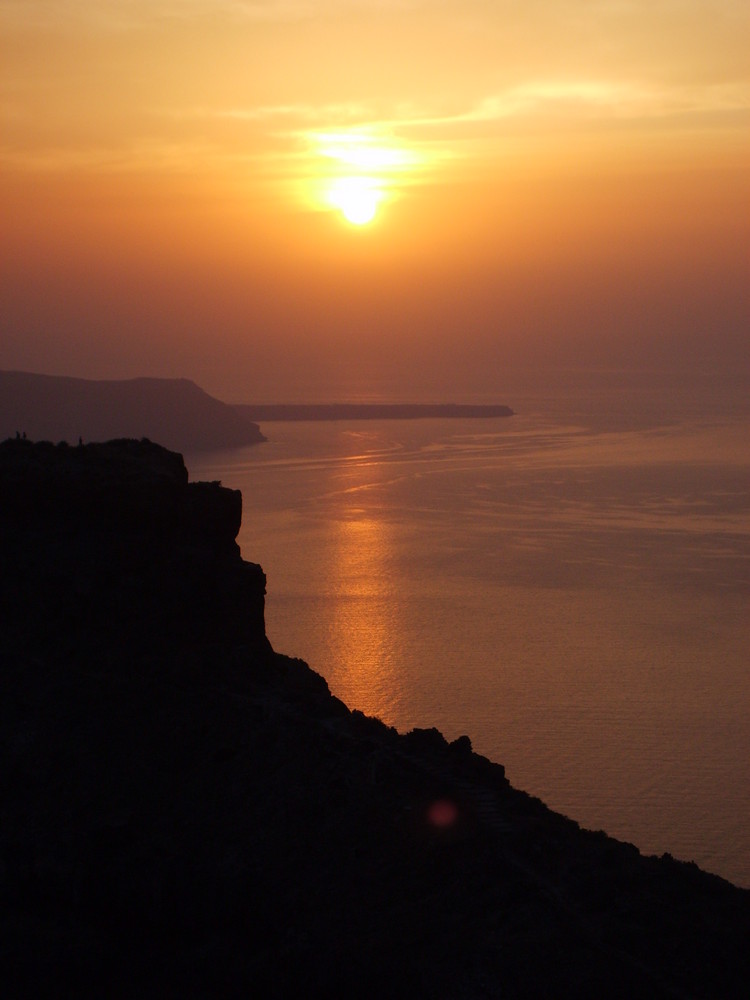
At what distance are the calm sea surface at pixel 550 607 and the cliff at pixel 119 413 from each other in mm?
18455

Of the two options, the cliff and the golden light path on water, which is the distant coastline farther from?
the golden light path on water

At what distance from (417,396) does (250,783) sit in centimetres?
17406

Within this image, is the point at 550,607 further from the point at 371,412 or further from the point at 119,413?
the point at 371,412

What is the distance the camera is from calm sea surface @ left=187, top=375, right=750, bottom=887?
Result: 31.2 metres

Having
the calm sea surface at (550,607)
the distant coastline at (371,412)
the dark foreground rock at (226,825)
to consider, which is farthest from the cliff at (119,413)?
the dark foreground rock at (226,825)

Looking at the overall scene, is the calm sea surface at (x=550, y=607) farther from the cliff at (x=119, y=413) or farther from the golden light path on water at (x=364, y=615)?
the cliff at (x=119, y=413)

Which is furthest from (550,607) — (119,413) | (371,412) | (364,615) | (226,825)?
(371,412)

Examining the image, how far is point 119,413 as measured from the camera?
418ft

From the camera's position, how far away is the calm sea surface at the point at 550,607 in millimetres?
31219

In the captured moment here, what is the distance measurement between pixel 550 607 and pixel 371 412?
105 m

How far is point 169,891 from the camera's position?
16.0 metres

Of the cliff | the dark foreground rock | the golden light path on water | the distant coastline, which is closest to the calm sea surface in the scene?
the golden light path on water

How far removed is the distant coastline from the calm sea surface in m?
43.1

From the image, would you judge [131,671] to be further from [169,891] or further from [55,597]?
[169,891]
